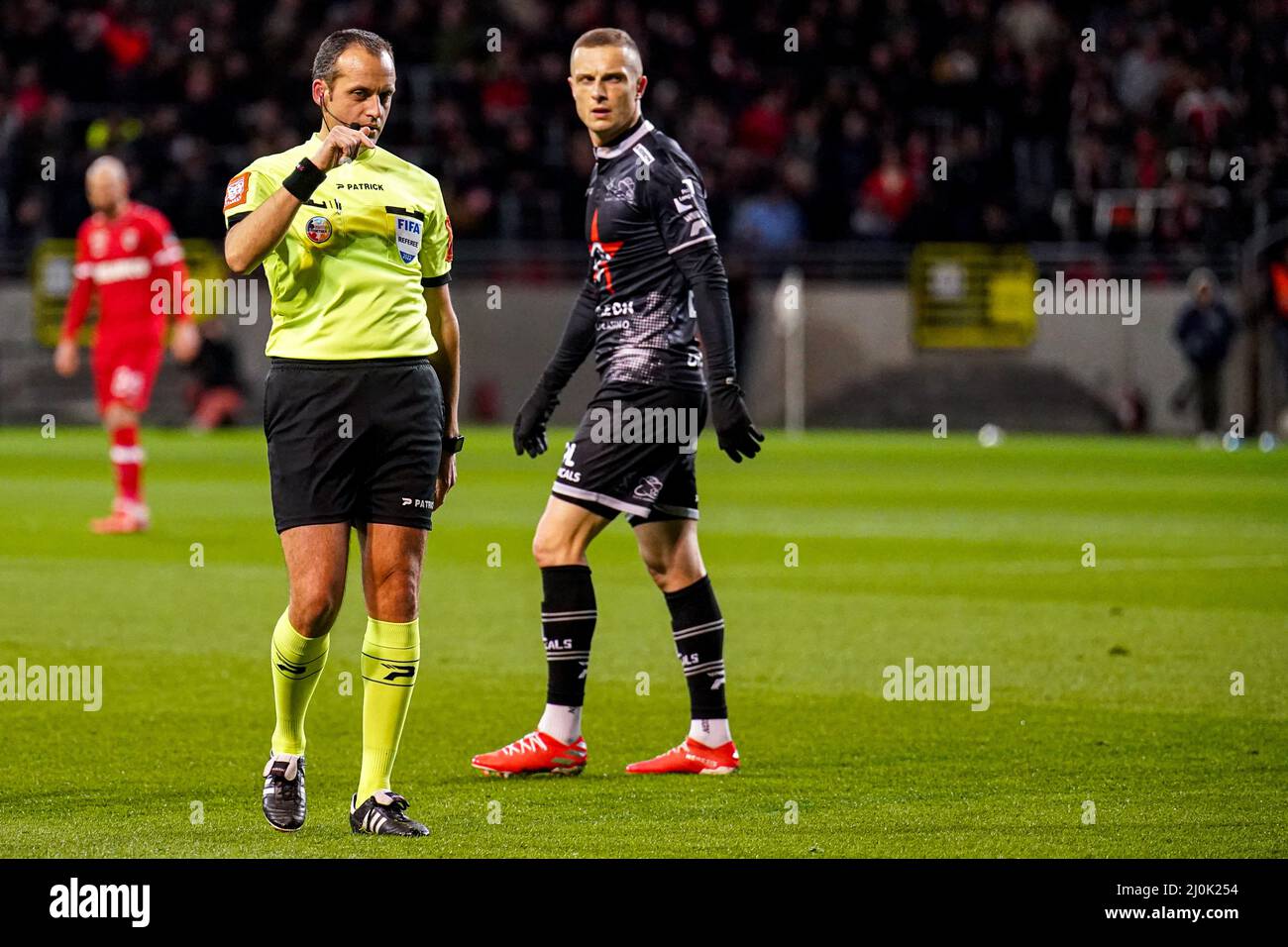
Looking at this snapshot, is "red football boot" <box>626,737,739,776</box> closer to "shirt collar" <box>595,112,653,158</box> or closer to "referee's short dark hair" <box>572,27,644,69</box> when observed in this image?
"shirt collar" <box>595,112,653,158</box>

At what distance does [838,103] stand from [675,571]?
78.9ft

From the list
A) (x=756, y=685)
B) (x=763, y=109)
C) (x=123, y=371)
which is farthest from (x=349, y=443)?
(x=763, y=109)

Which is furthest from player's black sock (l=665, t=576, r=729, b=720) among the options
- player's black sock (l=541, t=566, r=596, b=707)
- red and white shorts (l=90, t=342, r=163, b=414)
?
red and white shorts (l=90, t=342, r=163, b=414)

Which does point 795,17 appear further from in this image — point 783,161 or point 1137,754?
point 1137,754

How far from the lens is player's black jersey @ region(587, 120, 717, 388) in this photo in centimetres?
729

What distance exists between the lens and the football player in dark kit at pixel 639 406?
7.23 metres

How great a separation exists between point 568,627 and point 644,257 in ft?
4.29

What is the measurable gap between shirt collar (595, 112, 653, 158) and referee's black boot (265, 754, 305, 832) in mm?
2350

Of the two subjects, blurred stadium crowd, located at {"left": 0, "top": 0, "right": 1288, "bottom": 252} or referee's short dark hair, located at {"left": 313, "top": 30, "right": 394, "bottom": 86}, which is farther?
blurred stadium crowd, located at {"left": 0, "top": 0, "right": 1288, "bottom": 252}

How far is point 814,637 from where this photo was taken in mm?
10992

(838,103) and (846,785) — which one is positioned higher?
(838,103)

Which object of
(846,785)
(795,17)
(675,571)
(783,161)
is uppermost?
(795,17)
